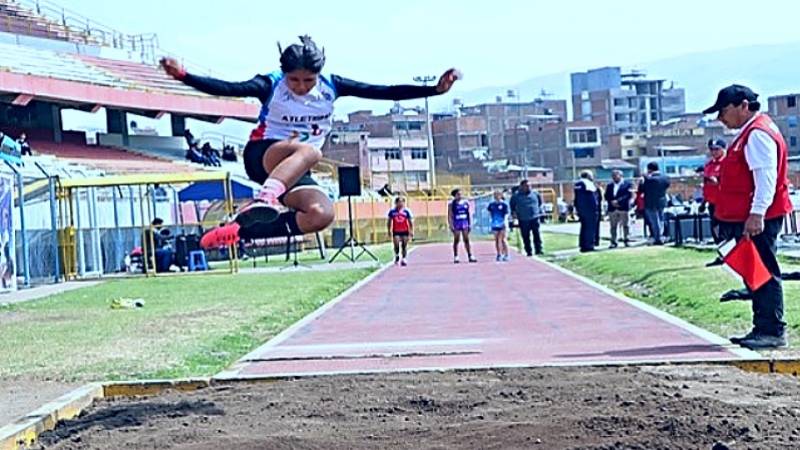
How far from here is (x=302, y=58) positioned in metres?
7.40

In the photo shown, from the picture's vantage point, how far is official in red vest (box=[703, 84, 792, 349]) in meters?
11.3

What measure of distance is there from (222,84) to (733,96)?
5766 millimetres

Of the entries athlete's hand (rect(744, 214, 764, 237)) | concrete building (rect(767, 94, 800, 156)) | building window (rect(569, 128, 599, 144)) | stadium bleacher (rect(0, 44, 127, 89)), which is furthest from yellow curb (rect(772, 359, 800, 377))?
building window (rect(569, 128, 599, 144))

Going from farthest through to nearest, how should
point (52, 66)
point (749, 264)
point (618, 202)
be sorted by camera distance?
1. point (52, 66)
2. point (618, 202)
3. point (749, 264)

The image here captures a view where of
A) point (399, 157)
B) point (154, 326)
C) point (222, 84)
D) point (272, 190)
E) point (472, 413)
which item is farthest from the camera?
point (399, 157)

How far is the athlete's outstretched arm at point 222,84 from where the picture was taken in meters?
7.50

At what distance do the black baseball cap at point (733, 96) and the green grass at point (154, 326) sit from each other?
5076 millimetres

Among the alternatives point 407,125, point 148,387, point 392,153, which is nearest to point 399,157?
point 392,153

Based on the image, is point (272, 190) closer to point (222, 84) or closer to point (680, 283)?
point (222, 84)

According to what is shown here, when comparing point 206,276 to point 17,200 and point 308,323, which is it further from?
point 308,323

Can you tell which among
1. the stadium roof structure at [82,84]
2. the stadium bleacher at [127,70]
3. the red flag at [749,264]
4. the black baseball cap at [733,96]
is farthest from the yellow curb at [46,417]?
the stadium bleacher at [127,70]

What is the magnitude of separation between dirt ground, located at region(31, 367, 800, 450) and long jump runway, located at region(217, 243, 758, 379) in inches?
38.0

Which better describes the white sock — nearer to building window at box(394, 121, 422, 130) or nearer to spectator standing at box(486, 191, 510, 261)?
spectator standing at box(486, 191, 510, 261)

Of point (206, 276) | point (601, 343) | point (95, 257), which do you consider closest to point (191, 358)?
point (601, 343)
